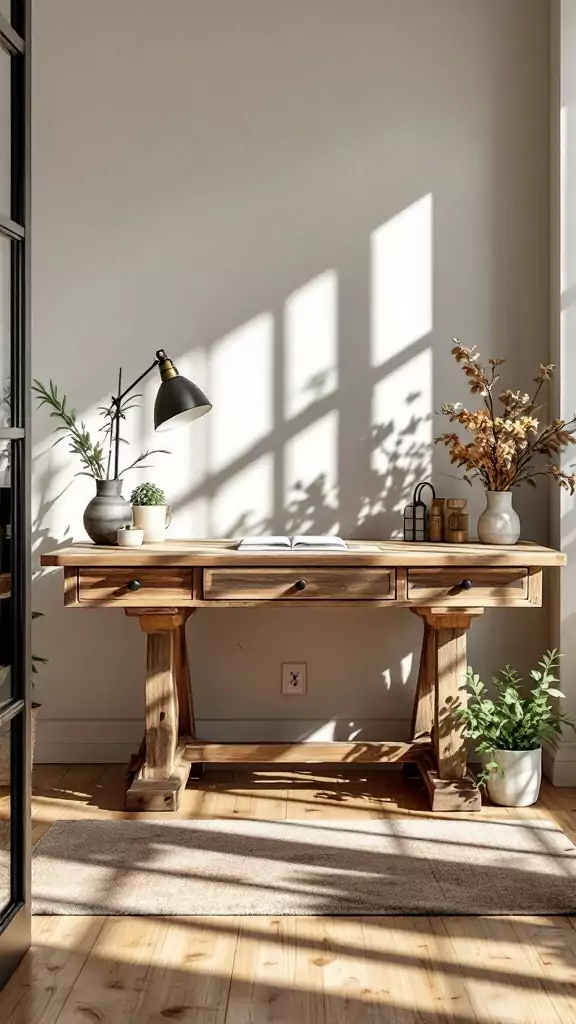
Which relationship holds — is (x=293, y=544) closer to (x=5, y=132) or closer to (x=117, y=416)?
(x=117, y=416)

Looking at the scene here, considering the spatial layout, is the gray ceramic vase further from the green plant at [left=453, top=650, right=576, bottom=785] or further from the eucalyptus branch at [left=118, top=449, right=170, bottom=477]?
the green plant at [left=453, top=650, right=576, bottom=785]

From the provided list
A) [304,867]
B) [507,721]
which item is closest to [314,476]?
[507,721]

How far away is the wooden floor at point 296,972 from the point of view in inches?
76.0

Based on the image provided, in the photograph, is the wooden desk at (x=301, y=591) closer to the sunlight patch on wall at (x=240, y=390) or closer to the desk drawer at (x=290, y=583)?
the desk drawer at (x=290, y=583)

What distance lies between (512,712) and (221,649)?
3.43 ft

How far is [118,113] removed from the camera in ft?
11.6

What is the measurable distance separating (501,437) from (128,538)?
1.23 metres

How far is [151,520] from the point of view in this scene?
3.27 meters

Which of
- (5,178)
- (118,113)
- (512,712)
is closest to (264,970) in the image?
(512,712)

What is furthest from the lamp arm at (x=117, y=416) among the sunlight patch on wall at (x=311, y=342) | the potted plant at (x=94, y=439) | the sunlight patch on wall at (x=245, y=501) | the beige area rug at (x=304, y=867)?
the beige area rug at (x=304, y=867)

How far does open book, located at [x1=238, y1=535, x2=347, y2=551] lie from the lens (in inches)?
120

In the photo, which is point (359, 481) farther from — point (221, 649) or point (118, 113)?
point (118, 113)

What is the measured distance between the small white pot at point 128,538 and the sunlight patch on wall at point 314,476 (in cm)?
64

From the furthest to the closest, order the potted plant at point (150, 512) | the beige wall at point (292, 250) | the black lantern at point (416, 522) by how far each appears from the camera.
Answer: the beige wall at point (292, 250) → the black lantern at point (416, 522) → the potted plant at point (150, 512)
